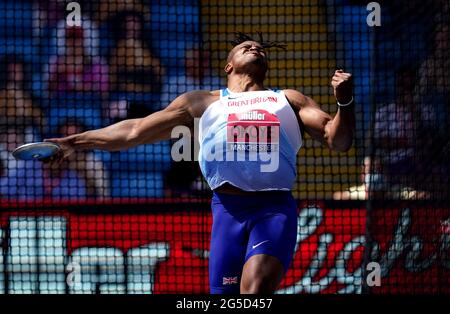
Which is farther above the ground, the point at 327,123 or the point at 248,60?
the point at 248,60

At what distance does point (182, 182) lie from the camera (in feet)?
31.9

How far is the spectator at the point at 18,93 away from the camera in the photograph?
9.91 m

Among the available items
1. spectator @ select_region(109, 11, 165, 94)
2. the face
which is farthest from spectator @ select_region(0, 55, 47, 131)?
the face

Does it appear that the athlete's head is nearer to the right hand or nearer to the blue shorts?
the blue shorts

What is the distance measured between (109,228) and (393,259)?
7.72ft

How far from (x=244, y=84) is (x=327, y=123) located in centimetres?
61

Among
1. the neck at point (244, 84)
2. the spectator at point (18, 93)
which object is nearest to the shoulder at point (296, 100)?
the neck at point (244, 84)

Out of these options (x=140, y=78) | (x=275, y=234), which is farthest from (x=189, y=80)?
(x=275, y=234)

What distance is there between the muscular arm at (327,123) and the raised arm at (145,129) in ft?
1.92

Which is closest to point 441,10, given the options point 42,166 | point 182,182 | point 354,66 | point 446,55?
point 446,55

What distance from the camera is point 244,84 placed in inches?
247

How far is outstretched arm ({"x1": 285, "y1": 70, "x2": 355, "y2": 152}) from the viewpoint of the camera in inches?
221

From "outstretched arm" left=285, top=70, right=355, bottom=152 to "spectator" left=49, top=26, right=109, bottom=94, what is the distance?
3955 mm

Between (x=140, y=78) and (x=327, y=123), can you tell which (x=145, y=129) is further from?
(x=140, y=78)
